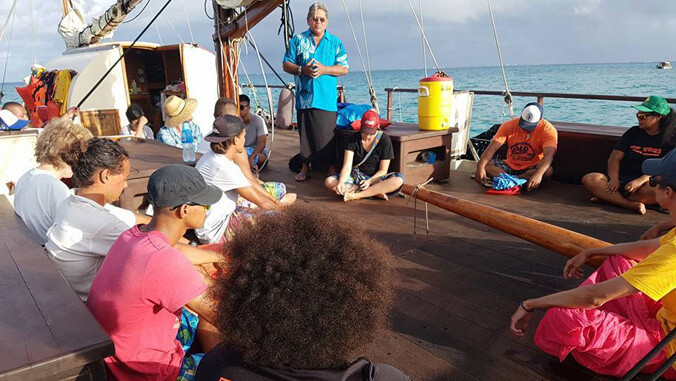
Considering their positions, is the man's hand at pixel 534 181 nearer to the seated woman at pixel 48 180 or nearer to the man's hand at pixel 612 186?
the man's hand at pixel 612 186

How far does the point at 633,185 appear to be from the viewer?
365cm

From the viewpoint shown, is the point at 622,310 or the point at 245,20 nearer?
the point at 622,310

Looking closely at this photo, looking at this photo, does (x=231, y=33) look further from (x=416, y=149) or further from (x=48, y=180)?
(x=48, y=180)

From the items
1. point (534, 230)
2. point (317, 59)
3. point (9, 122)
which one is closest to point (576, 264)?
point (534, 230)

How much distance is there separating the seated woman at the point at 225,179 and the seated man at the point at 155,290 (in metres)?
1.24

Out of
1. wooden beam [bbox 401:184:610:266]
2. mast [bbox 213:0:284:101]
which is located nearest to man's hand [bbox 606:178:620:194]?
wooden beam [bbox 401:184:610:266]

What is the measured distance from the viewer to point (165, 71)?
8.30 metres

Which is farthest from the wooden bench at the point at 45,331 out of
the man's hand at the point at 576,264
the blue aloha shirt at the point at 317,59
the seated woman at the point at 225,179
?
the blue aloha shirt at the point at 317,59

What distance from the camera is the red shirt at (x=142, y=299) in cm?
125

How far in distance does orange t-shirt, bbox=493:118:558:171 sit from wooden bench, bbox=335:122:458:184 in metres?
0.53

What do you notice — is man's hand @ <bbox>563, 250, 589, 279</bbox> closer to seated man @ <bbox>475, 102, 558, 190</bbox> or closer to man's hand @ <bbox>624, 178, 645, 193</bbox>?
man's hand @ <bbox>624, 178, 645, 193</bbox>

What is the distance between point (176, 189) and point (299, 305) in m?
0.75

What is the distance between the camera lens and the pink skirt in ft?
5.30

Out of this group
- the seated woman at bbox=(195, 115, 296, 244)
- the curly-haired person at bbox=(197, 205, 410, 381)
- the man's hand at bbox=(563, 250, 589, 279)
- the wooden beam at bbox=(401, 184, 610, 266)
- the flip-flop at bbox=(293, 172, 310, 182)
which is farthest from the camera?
the flip-flop at bbox=(293, 172, 310, 182)
